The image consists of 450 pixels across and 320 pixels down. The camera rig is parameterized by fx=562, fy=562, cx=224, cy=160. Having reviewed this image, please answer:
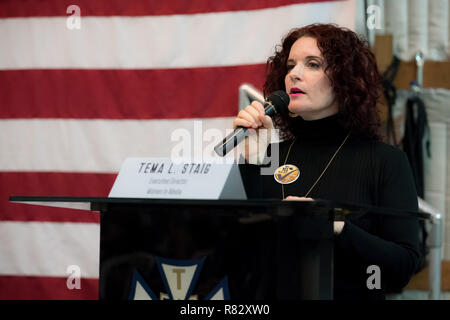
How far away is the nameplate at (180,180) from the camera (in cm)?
89

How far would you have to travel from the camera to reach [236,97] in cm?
245

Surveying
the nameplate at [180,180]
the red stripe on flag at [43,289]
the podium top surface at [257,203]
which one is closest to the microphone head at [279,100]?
the nameplate at [180,180]

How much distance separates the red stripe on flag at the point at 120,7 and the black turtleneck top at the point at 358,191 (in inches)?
42.3

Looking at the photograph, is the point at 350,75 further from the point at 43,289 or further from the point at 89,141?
the point at 43,289

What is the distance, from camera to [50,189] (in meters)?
2.61

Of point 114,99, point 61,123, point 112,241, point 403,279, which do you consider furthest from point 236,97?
point 112,241

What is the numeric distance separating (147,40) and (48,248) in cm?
107

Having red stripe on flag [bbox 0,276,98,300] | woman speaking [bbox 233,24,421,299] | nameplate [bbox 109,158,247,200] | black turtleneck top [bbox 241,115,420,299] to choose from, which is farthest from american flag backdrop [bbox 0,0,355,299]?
nameplate [bbox 109,158,247,200]

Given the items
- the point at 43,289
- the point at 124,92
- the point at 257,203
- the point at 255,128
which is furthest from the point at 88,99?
the point at 257,203

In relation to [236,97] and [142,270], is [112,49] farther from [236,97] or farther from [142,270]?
[142,270]

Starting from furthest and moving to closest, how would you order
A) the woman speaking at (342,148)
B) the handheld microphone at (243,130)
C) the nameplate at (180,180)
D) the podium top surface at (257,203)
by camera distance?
the woman speaking at (342,148) → the handheld microphone at (243,130) → the nameplate at (180,180) → the podium top surface at (257,203)

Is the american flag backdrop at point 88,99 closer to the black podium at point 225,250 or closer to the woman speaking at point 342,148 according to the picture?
the woman speaking at point 342,148

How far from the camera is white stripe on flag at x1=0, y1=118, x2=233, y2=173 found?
2.52 meters
